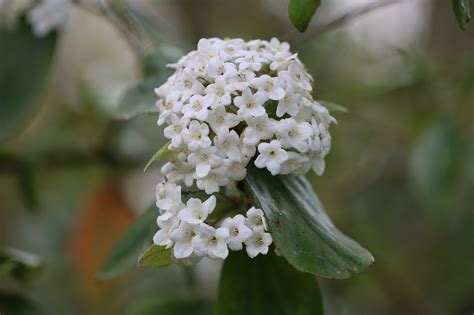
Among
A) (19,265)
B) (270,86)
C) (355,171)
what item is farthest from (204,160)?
(355,171)

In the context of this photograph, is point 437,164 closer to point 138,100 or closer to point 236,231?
point 138,100

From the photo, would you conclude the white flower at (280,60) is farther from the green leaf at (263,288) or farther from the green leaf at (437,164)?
the green leaf at (437,164)

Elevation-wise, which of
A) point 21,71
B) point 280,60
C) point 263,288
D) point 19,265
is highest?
point 21,71

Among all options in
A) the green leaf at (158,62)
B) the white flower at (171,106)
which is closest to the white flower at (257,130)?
the white flower at (171,106)

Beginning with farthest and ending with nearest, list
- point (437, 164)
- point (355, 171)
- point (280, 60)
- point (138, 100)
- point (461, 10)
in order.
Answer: point (355, 171)
point (437, 164)
point (138, 100)
point (280, 60)
point (461, 10)

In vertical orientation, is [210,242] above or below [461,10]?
below

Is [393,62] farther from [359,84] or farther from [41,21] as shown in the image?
[41,21]

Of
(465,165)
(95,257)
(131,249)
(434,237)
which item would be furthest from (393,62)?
(131,249)

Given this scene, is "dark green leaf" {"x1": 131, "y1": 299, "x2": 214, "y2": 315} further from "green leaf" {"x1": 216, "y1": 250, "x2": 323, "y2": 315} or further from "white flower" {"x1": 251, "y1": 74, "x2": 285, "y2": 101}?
"white flower" {"x1": 251, "y1": 74, "x2": 285, "y2": 101}
